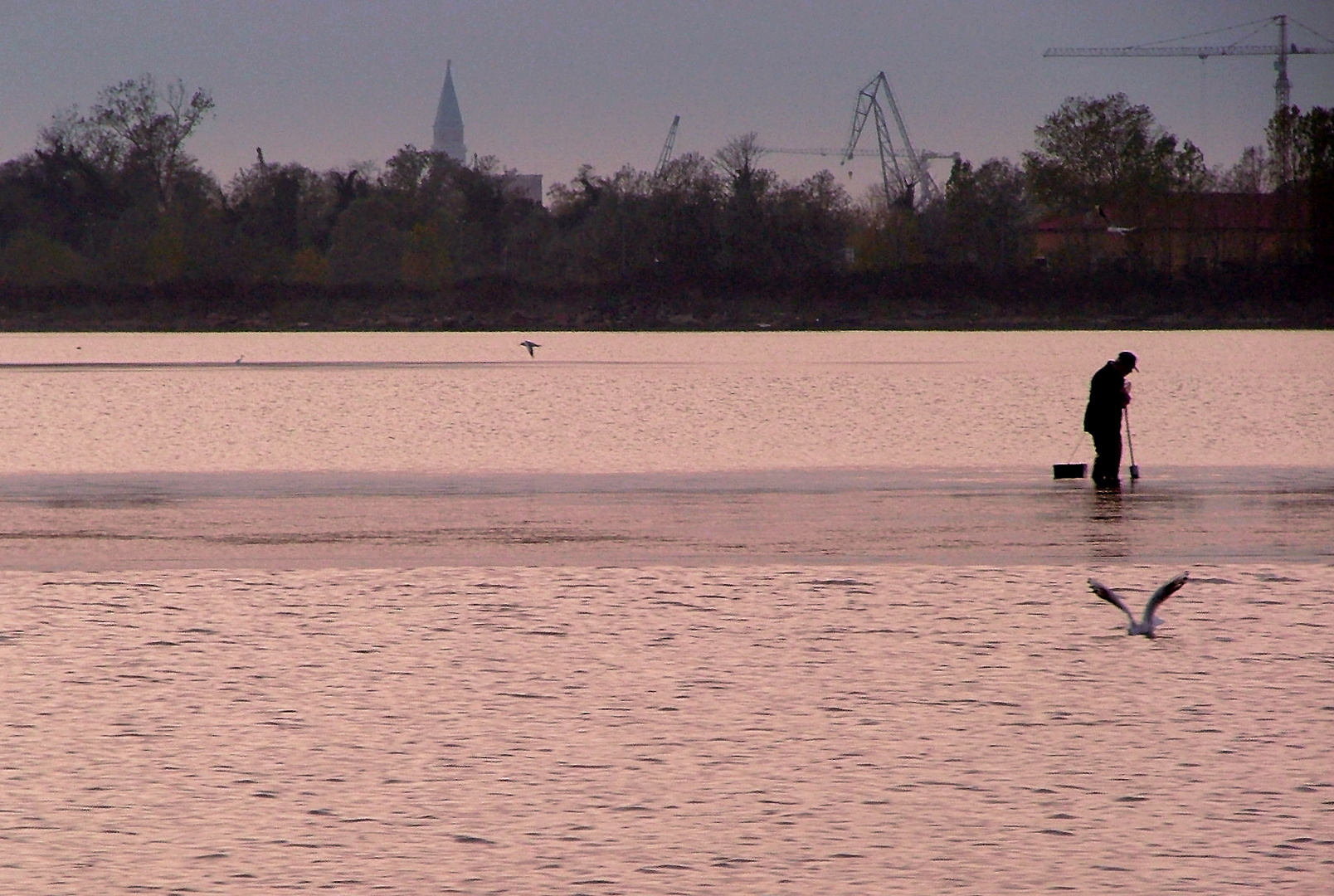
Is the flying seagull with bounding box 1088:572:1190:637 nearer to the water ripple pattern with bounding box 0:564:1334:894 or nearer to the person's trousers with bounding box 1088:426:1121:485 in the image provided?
the water ripple pattern with bounding box 0:564:1334:894

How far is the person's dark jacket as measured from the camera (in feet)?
63.5

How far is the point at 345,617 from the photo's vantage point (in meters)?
11.3

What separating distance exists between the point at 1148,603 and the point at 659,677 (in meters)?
2.87

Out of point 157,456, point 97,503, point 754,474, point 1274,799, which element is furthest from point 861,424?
point 1274,799

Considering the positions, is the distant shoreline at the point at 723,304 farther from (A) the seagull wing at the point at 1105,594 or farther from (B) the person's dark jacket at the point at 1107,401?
(A) the seagull wing at the point at 1105,594

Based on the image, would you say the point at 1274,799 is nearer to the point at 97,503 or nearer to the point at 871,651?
the point at 871,651

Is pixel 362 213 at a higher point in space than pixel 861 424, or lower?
higher

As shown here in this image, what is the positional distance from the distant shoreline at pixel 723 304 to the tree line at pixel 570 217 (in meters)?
0.90

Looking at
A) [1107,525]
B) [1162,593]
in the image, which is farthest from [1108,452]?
[1162,593]

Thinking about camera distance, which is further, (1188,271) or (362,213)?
(362,213)

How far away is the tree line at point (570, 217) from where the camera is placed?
95.9 m

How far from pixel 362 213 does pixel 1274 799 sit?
4338 inches

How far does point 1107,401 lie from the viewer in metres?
19.4

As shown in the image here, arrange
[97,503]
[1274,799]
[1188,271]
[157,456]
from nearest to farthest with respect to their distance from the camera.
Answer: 1. [1274,799]
2. [97,503]
3. [157,456]
4. [1188,271]
